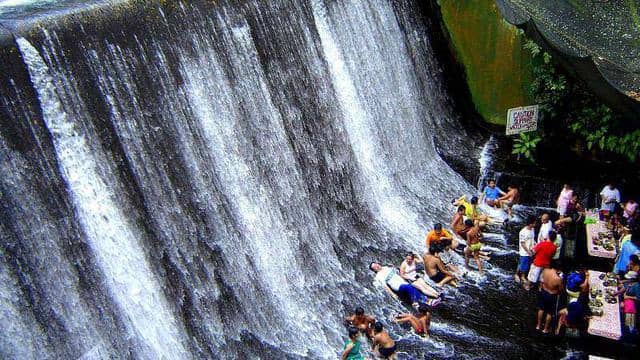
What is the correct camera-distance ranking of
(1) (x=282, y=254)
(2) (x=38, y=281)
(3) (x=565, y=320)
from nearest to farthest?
1. (2) (x=38, y=281)
2. (3) (x=565, y=320)
3. (1) (x=282, y=254)

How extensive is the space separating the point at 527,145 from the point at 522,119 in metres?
0.54

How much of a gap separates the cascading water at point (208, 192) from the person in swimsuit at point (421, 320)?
0.63 ft

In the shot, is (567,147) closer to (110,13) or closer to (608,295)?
(608,295)

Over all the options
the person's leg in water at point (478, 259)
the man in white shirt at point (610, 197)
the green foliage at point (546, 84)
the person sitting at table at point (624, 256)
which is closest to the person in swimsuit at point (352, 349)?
the person's leg in water at point (478, 259)

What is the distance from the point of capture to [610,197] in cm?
1168

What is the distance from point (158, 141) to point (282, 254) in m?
2.54

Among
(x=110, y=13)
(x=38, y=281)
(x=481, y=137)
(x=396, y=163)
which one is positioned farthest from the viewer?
(x=481, y=137)

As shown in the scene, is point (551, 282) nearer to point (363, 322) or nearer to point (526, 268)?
point (526, 268)

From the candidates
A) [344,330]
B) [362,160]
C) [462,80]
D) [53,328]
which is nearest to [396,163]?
[362,160]

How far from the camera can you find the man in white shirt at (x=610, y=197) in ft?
38.2

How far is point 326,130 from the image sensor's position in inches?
452

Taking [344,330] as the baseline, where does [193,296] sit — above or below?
above

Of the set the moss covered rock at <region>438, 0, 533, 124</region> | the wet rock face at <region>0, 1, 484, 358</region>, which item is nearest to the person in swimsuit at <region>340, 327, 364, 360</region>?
the wet rock face at <region>0, 1, 484, 358</region>

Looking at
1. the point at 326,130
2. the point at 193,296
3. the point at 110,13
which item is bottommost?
the point at 193,296
